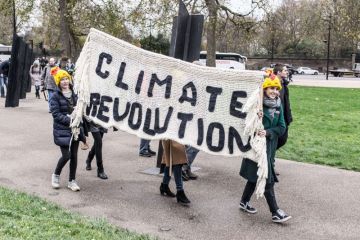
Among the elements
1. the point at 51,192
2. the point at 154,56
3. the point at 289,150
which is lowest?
the point at 51,192

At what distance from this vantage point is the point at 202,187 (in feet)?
23.5

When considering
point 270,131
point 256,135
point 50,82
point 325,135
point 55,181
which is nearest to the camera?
point 256,135

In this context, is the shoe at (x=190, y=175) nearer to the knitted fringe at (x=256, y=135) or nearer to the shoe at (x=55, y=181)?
the shoe at (x=55, y=181)

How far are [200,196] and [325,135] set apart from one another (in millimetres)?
6047

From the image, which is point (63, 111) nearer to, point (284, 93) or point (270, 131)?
point (270, 131)

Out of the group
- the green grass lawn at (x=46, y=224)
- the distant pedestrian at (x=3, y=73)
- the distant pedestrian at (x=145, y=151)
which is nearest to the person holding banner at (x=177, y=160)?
the green grass lawn at (x=46, y=224)

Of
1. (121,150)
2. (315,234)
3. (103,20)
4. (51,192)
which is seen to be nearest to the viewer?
(315,234)

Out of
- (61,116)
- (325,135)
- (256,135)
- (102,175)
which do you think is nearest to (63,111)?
(61,116)

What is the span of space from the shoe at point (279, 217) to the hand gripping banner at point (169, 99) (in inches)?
14.7

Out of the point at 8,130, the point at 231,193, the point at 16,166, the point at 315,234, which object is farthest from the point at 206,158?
the point at 8,130

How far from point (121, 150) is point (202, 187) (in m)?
2.92

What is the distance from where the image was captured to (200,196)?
6719 mm

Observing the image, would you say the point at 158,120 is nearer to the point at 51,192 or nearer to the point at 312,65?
the point at 51,192

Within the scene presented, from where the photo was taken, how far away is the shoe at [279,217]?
223 inches
